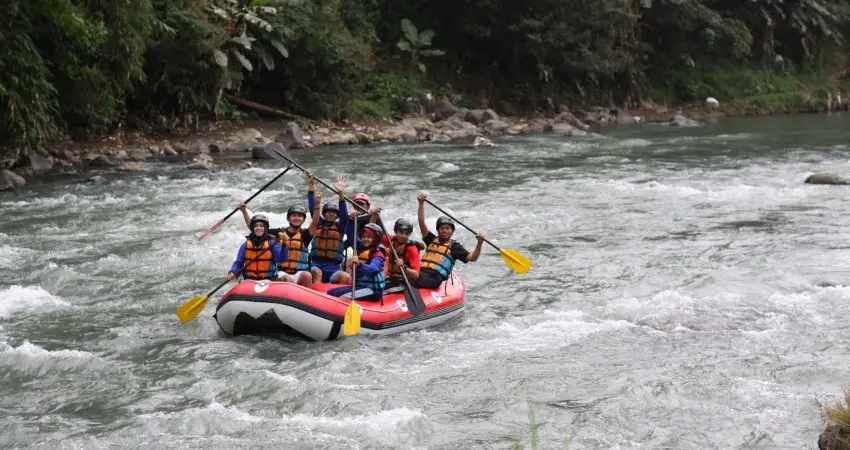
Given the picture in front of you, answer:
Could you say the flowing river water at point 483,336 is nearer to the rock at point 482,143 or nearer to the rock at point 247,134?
the rock at point 247,134

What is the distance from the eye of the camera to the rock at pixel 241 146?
17.8m

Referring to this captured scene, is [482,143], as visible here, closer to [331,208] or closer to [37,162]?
[37,162]

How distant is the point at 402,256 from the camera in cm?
789

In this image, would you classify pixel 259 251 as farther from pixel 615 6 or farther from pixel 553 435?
pixel 615 6

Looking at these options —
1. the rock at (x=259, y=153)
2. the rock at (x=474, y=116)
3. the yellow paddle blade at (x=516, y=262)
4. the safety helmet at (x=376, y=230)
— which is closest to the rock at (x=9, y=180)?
the rock at (x=259, y=153)

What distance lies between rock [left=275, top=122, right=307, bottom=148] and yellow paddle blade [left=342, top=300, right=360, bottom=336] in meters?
12.0

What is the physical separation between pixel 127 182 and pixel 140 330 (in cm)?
725

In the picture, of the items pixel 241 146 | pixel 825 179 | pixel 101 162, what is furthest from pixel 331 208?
pixel 241 146

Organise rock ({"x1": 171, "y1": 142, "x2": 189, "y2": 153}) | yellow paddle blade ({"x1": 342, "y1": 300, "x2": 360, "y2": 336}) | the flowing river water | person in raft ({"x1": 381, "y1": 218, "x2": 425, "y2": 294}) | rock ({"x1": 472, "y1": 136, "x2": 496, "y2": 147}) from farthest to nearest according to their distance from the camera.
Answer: rock ({"x1": 472, "y1": 136, "x2": 496, "y2": 147}) < rock ({"x1": 171, "y1": 142, "x2": 189, "y2": 153}) < person in raft ({"x1": 381, "y1": 218, "x2": 425, "y2": 294}) < yellow paddle blade ({"x1": 342, "y1": 300, "x2": 360, "y2": 336}) < the flowing river water

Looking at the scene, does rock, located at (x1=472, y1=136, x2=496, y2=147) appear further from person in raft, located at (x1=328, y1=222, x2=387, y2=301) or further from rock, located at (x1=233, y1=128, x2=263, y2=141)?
person in raft, located at (x1=328, y1=222, x2=387, y2=301)

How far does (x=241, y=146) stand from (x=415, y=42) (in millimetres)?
8269

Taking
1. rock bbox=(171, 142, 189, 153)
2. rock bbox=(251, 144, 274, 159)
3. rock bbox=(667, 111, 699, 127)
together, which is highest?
rock bbox=(171, 142, 189, 153)

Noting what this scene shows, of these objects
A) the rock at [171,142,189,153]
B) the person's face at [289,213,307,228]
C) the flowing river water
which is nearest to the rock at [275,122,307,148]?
the rock at [171,142,189,153]

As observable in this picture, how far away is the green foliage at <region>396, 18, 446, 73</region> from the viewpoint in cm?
2472
